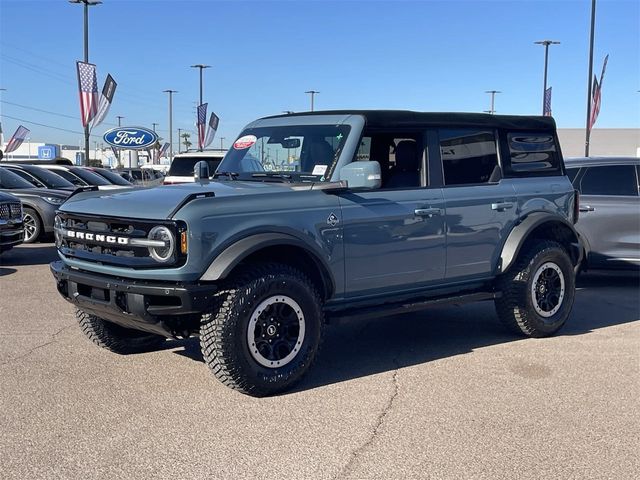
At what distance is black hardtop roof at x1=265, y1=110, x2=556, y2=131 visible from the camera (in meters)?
5.75

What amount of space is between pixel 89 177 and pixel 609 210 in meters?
13.2

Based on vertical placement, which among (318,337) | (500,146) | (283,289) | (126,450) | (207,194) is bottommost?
(126,450)

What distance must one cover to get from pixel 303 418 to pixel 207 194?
5.24ft

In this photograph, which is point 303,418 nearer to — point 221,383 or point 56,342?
point 221,383

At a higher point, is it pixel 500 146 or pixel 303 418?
pixel 500 146

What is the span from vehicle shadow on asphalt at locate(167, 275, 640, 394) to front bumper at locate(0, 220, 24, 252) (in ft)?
18.5

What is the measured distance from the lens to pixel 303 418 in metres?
4.43

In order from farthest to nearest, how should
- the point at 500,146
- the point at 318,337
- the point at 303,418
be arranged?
1. the point at 500,146
2. the point at 318,337
3. the point at 303,418

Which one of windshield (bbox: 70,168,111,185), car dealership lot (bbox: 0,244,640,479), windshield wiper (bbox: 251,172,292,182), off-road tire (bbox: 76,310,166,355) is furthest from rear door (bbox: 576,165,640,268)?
windshield (bbox: 70,168,111,185)

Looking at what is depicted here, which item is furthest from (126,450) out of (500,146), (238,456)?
(500,146)

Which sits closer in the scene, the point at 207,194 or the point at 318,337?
the point at 207,194

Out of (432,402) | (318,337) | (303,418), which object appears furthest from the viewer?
(318,337)

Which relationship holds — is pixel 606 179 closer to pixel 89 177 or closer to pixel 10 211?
pixel 10 211

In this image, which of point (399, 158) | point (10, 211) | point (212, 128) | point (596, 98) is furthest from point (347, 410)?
point (212, 128)
